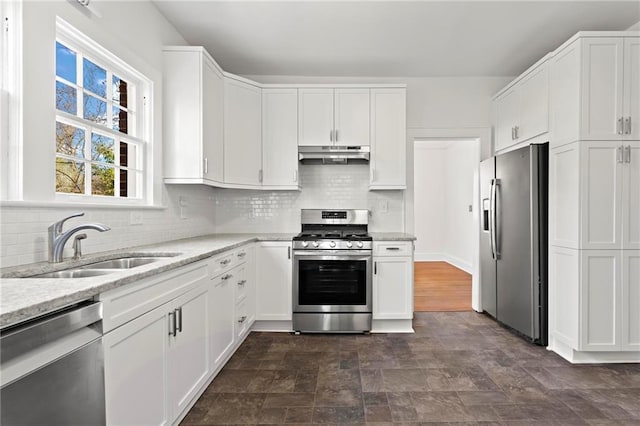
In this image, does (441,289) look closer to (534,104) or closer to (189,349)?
(534,104)

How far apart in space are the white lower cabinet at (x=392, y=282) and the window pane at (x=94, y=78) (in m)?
2.56

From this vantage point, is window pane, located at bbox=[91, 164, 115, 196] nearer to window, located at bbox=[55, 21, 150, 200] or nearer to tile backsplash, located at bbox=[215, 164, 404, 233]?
window, located at bbox=[55, 21, 150, 200]

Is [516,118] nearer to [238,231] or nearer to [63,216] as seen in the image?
[238,231]

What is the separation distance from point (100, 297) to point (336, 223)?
115 inches

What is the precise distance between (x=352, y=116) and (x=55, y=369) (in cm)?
325

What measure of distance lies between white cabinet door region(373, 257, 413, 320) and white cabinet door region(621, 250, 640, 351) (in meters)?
1.63

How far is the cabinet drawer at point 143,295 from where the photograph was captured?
123cm

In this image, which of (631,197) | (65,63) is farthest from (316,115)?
(631,197)

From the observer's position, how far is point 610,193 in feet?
8.36

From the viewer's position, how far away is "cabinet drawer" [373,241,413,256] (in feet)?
10.9

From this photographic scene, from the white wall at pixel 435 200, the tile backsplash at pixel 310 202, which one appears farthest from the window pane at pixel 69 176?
the white wall at pixel 435 200

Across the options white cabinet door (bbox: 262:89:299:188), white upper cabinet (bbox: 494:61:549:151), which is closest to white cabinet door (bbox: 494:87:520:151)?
white upper cabinet (bbox: 494:61:549:151)

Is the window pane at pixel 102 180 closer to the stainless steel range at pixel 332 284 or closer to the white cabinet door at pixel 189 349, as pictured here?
the white cabinet door at pixel 189 349

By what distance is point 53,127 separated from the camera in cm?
173
